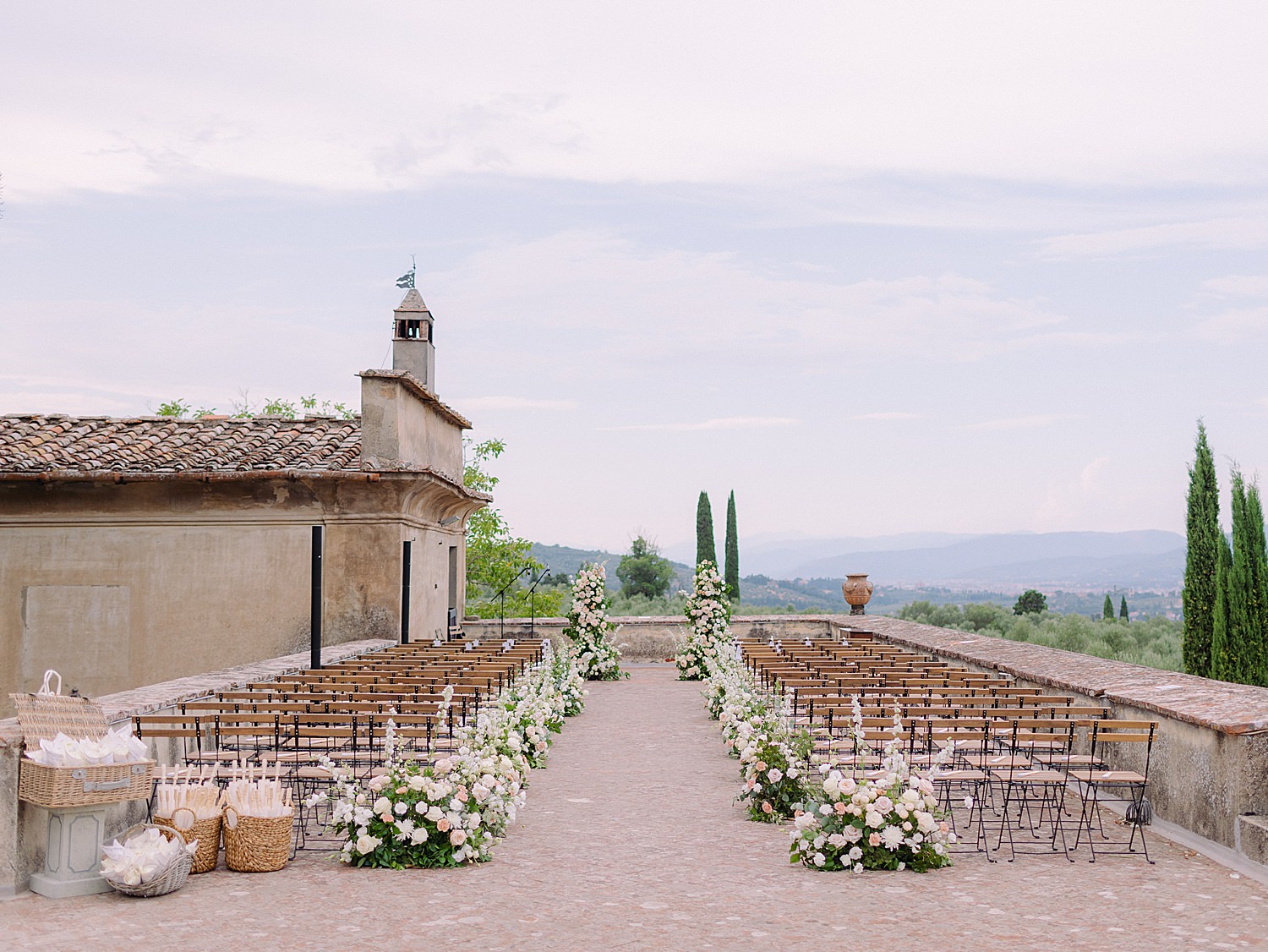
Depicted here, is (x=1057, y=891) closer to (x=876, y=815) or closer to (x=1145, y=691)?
(x=876, y=815)

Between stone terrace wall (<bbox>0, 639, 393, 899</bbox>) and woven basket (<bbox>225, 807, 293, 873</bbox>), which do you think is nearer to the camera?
stone terrace wall (<bbox>0, 639, 393, 899</bbox>)

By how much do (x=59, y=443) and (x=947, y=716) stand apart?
53.4ft

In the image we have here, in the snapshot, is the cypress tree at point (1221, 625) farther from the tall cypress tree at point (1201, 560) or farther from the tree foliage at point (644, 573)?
the tree foliage at point (644, 573)

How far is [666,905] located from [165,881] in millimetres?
2785

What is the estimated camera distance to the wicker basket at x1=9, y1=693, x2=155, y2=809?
679 cm

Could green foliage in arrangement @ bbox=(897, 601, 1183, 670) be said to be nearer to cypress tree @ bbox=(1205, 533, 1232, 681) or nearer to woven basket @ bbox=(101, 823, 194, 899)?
cypress tree @ bbox=(1205, 533, 1232, 681)

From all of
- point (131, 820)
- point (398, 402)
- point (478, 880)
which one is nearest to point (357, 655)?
point (398, 402)

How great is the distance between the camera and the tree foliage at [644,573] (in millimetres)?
49312

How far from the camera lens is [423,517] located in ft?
68.5

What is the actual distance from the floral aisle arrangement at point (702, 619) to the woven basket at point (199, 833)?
13.5 metres

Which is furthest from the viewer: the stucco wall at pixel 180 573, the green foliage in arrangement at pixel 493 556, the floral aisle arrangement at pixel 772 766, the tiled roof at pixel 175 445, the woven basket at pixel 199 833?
the green foliage in arrangement at pixel 493 556

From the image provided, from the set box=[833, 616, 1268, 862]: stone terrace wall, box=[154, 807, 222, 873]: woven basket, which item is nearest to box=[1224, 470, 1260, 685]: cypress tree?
box=[833, 616, 1268, 862]: stone terrace wall

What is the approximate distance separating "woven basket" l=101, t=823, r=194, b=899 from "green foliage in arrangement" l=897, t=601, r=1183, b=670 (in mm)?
17113

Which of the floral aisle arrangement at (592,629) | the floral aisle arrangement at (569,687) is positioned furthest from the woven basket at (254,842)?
the floral aisle arrangement at (592,629)
